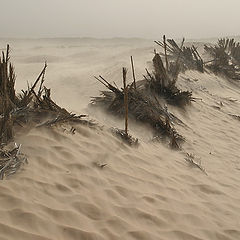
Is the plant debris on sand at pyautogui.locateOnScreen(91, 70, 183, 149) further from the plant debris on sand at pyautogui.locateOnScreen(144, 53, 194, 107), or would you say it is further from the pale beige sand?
the plant debris on sand at pyautogui.locateOnScreen(144, 53, 194, 107)

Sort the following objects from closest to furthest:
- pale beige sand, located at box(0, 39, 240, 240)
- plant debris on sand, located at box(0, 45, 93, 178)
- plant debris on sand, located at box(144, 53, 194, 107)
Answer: pale beige sand, located at box(0, 39, 240, 240)
plant debris on sand, located at box(0, 45, 93, 178)
plant debris on sand, located at box(144, 53, 194, 107)

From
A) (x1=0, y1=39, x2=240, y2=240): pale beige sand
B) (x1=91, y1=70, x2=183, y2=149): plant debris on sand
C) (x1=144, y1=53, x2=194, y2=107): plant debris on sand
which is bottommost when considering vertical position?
(x1=0, y1=39, x2=240, y2=240): pale beige sand

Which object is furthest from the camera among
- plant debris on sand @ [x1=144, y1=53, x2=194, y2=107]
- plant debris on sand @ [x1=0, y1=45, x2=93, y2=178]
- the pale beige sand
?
plant debris on sand @ [x1=144, y1=53, x2=194, y2=107]

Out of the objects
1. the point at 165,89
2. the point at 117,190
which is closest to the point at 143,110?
the point at 165,89

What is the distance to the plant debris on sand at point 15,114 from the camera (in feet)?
10.8

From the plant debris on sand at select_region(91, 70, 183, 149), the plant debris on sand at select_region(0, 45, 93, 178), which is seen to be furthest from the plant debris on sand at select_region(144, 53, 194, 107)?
the plant debris on sand at select_region(0, 45, 93, 178)

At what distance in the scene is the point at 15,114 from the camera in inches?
146

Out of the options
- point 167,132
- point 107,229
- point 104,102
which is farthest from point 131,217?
point 104,102

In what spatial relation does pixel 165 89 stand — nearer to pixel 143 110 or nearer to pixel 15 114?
pixel 143 110

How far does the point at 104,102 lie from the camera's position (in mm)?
5637

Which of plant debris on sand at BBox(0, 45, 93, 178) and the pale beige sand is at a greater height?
plant debris on sand at BBox(0, 45, 93, 178)

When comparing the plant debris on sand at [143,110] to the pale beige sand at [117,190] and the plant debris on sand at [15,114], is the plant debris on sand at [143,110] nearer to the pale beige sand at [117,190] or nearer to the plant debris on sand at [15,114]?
the pale beige sand at [117,190]

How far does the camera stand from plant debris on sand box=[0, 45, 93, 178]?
10.8ft

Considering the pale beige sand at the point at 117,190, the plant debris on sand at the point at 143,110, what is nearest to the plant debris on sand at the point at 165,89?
the plant debris on sand at the point at 143,110
